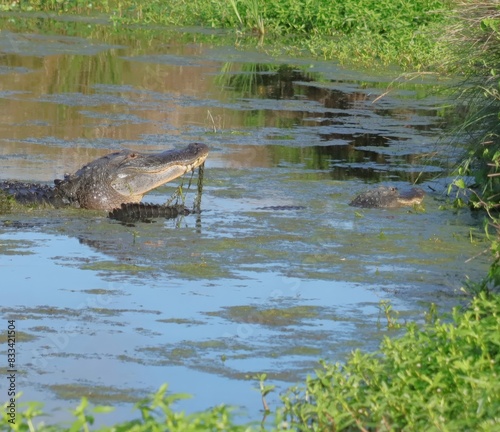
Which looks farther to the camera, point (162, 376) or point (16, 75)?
point (16, 75)

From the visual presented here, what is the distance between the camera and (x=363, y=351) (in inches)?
216

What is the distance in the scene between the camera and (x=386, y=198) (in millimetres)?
8844

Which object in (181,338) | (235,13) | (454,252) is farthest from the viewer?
(235,13)

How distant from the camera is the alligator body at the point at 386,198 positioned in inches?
347

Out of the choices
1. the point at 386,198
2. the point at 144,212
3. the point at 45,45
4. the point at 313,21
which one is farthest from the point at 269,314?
the point at 313,21

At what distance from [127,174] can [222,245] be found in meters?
1.73

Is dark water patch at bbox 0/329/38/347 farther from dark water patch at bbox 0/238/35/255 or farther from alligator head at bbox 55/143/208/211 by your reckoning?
alligator head at bbox 55/143/208/211

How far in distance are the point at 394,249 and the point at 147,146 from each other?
4040mm

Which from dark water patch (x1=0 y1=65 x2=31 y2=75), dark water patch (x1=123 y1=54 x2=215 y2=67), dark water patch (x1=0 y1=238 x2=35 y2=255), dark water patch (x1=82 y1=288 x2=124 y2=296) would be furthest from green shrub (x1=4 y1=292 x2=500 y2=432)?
dark water patch (x1=123 y1=54 x2=215 y2=67)

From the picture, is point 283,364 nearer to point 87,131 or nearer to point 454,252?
point 454,252

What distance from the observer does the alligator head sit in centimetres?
894

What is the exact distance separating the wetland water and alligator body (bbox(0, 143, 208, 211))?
0.74 feet

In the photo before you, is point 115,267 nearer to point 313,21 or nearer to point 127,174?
point 127,174

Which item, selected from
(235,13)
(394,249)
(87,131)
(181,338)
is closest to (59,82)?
(87,131)
